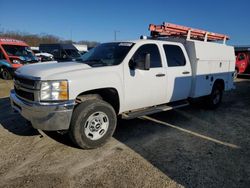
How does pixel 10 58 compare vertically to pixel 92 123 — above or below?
above

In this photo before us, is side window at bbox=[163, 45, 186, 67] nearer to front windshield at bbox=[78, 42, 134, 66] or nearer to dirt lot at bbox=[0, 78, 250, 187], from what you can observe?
front windshield at bbox=[78, 42, 134, 66]

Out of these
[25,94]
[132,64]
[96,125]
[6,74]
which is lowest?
[96,125]

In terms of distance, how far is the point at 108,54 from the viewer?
4.77m

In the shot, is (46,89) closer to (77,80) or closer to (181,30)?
(77,80)

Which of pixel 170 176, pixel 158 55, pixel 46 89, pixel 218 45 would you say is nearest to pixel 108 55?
pixel 158 55

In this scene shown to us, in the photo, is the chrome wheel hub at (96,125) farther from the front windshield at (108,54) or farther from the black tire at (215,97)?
the black tire at (215,97)

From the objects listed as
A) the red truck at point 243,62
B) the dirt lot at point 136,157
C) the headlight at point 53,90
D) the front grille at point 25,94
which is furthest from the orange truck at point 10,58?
the red truck at point 243,62

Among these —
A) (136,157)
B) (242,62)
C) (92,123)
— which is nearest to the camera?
(136,157)

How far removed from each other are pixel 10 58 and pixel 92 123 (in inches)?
425

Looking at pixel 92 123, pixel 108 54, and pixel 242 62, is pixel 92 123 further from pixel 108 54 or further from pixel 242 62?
pixel 242 62

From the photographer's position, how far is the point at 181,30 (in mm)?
6691

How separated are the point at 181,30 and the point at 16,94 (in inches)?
191

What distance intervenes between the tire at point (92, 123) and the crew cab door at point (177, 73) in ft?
5.90

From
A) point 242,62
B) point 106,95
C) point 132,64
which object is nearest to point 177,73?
point 132,64
